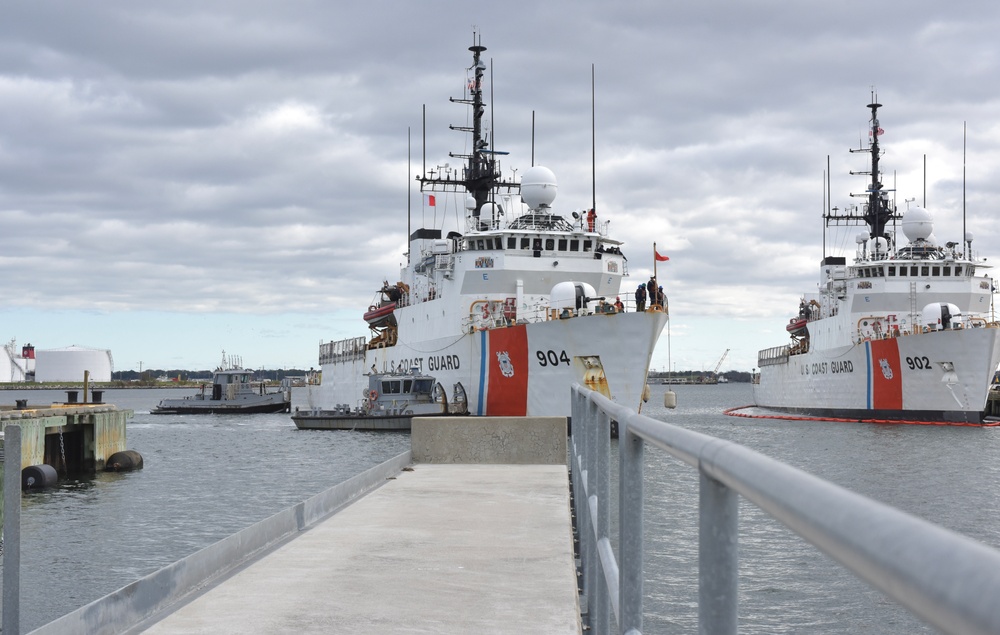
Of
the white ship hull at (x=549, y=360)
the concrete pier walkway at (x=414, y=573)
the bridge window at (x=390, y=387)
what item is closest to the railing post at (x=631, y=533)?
the concrete pier walkway at (x=414, y=573)

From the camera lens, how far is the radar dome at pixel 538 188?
1478 inches

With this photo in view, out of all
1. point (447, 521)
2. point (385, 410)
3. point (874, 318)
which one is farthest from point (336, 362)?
point (447, 521)

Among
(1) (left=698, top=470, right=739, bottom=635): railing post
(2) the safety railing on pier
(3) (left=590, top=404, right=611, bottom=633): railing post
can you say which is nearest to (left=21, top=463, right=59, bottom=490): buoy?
(3) (left=590, top=404, right=611, bottom=633): railing post

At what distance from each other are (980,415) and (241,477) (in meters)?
32.9

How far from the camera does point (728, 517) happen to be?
1.70 metres

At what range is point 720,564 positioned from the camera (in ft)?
5.58

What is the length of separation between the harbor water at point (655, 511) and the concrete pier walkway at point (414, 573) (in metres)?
2.23

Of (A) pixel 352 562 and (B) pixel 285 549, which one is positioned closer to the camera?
(A) pixel 352 562

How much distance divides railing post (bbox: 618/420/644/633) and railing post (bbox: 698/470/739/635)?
3.59 feet

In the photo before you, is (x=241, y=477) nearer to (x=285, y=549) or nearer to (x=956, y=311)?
(x=285, y=549)

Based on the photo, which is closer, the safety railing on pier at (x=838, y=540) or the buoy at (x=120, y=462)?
the safety railing on pier at (x=838, y=540)

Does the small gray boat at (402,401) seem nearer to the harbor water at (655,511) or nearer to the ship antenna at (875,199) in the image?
the harbor water at (655,511)

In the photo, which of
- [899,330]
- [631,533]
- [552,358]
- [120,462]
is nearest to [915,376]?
[899,330]

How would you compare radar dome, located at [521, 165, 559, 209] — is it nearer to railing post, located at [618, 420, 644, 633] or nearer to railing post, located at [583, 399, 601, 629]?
railing post, located at [583, 399, 601, 629]
